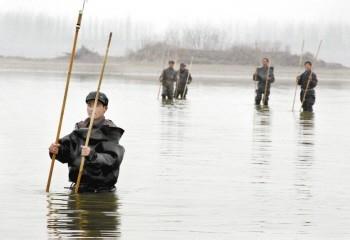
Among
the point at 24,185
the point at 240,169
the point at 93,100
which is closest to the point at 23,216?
the point at 93,100

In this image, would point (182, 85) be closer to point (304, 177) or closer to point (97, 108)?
point (304, 177)

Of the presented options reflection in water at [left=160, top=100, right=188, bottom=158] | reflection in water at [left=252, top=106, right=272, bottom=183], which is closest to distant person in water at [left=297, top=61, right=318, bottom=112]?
reflection in water at [left=252, top=106, right=272, bottom=183]

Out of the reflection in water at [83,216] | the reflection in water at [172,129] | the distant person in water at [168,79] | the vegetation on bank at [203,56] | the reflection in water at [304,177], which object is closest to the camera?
the reflection in water at [83,216]

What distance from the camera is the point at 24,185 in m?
12.6

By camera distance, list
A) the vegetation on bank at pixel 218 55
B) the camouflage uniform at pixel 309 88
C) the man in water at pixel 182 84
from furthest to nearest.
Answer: the vegetation on bank at pixel 218 55 → the man in water at pixel 182 84 → the camouflage uniform at pixel 309 88

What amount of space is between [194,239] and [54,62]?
339ft

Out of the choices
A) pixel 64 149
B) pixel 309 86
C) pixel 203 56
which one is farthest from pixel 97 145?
pixel 203 56

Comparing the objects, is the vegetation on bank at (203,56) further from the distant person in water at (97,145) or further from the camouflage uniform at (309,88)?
the distant person in water at (97,145)

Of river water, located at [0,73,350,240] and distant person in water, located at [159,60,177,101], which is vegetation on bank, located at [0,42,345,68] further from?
river water, located at [0,73,350,240]

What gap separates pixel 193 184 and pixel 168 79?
24534 millimetres

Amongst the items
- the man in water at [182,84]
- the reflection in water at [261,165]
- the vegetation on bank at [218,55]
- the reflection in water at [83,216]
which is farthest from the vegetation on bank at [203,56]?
the reflection in water at [83,216]

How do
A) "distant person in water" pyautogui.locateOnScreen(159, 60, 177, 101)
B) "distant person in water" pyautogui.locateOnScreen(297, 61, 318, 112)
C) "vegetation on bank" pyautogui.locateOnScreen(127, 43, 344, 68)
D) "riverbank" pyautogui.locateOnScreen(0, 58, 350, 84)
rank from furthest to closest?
1. "vegetation on bank" pyautogui.locateOnScreen(127, 43, 344, 68)
2. "riverbank" pyautogui.locateOnScreen(0, 58, 350, 84)
3. "distant person in water" pyautogui.locateOnScreen(159, 60, 177, 101)
4. "distant person in water" pyautogui.locateOnScreen(297, 61, 318, 112)

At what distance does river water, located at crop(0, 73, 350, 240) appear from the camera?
9719mm

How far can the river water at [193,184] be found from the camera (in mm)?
9719
